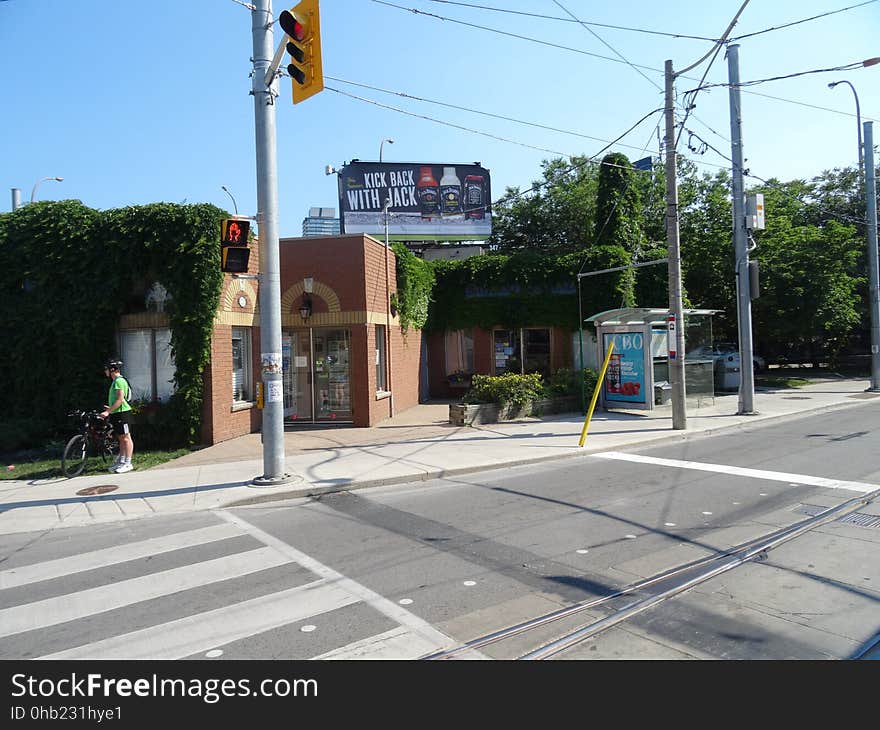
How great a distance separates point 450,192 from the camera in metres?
30.1

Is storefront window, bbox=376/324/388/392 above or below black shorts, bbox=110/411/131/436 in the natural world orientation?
above

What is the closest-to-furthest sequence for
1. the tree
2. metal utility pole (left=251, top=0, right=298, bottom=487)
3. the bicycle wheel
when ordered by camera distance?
metal utility pole (left=251, top=0, right=298, bottom=487)
the bicycle wheel
the tree

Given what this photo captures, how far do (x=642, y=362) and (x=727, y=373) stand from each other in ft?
33.1

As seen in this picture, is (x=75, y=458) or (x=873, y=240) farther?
(x=873, y=240)

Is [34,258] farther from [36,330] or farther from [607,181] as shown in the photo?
[607,181]

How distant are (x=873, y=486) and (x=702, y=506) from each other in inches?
107

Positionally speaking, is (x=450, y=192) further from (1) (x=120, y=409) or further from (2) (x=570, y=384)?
(1) (x=120, y=409)

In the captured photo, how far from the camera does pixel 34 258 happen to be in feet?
44.3

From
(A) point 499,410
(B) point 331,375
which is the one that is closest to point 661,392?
(A) point 499,410

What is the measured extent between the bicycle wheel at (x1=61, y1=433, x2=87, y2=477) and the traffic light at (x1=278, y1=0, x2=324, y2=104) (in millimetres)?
6597

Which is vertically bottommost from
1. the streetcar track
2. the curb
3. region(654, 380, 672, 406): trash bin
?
the streetcar track

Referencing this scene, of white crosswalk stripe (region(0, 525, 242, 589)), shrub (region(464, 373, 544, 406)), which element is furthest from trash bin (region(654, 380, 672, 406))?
white crosswalk stripe (region(0, 525, 242, 589))

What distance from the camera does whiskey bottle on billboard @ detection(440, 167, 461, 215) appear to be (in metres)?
30.0

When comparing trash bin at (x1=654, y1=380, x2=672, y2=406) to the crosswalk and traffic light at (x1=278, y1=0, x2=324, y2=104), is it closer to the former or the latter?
traffic light at (x1=278, y1=0, x2=324, y2=104)
